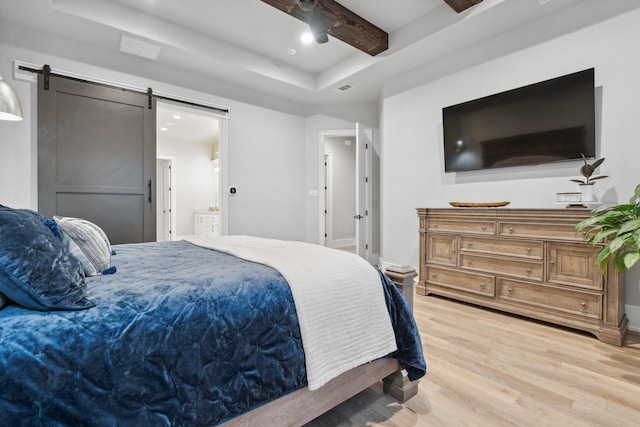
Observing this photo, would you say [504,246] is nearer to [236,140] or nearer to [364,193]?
[364,193]

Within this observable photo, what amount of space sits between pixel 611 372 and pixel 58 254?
2807 mm

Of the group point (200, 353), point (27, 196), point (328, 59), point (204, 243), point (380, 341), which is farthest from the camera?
point (328, 59)

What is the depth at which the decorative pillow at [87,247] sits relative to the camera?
1.25 meters

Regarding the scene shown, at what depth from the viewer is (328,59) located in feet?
13.5

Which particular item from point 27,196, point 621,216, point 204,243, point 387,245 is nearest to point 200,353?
point 204,243

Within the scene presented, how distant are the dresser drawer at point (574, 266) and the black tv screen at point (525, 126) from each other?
83 cm

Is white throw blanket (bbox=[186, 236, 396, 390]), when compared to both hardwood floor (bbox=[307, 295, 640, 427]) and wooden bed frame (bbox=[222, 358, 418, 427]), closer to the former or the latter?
wooden bed frame (bbox=[222, 358, 418, 427])

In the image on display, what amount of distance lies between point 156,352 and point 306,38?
3631mm

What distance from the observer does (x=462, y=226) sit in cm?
308

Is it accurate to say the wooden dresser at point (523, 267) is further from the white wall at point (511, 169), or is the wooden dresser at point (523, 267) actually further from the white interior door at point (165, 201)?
the white interior door at point (165, 201)

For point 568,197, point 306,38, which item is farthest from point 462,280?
point 306,38

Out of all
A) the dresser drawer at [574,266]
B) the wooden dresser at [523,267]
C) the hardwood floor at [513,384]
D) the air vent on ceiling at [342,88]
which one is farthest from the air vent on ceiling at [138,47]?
the dresser drawer at [574,266]

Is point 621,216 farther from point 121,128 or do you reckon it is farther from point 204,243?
point 121,128

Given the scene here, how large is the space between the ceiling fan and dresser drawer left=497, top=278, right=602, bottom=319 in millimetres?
2535
